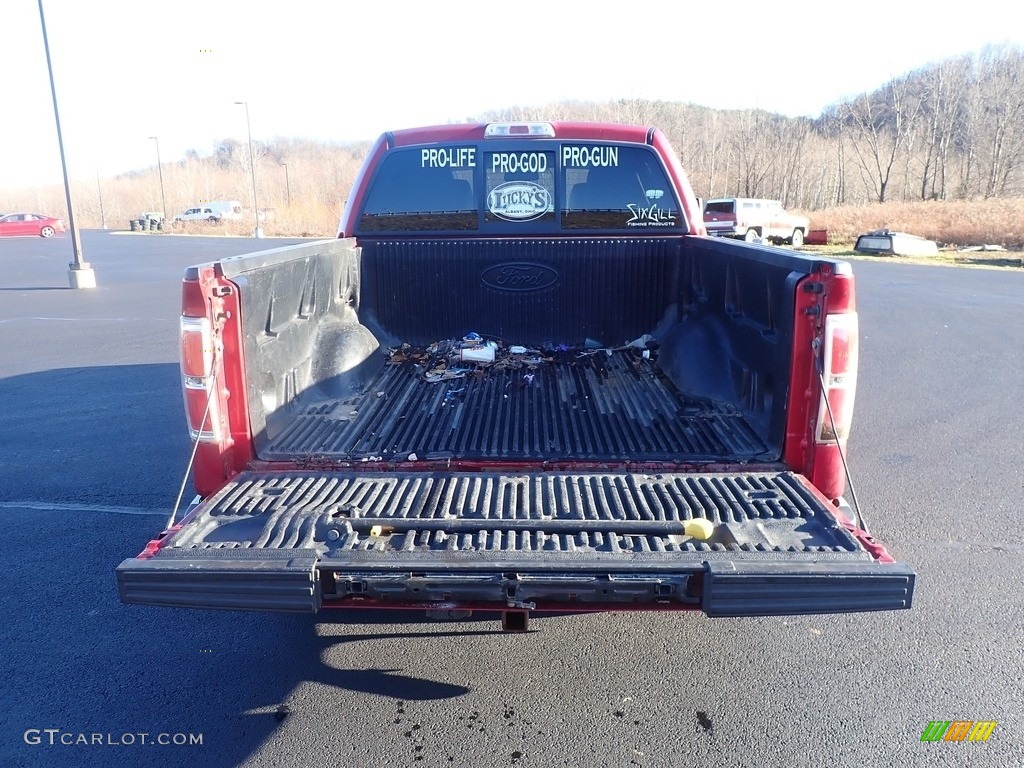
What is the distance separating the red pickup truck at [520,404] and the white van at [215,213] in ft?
196

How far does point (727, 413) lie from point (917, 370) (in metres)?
6.25

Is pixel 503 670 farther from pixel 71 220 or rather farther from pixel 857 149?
pixel 857 149

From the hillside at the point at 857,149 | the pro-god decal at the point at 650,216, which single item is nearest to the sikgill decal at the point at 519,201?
the pro-god decal at the point at 650,216

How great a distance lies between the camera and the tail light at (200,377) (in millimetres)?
2803

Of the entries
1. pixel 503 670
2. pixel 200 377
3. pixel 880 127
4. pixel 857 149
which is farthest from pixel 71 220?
pixel 880 127

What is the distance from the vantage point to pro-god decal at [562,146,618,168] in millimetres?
4957

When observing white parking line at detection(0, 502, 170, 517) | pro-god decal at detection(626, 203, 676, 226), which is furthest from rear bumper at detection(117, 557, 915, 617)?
pro-god decal at detection(626, 203, 676, 226)

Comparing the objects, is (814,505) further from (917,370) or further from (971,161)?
(971,161)

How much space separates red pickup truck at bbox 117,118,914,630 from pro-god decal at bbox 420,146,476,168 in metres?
0.01

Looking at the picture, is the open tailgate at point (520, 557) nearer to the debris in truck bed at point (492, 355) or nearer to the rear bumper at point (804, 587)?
the rear bumper at point (804, 587)

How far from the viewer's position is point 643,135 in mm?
4961

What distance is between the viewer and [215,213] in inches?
2372

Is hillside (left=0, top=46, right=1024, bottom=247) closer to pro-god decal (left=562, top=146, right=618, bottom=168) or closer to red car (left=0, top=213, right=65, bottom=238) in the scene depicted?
red car (left=0, top=213, right=65, bottom=238)

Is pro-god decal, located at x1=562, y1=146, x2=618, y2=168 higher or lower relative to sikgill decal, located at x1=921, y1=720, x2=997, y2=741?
higher
